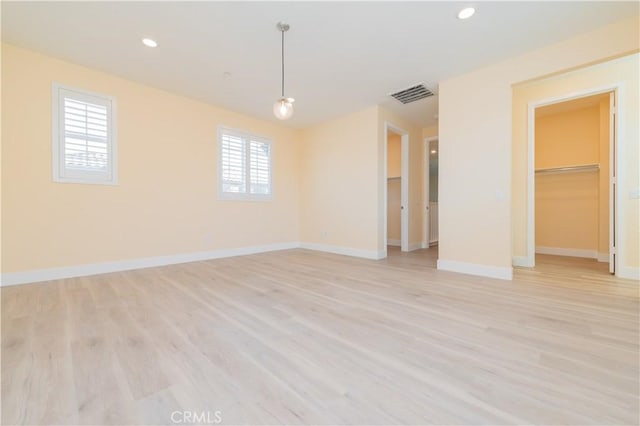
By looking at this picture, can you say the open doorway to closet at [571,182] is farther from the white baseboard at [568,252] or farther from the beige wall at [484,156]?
the beige wall at [484,156]

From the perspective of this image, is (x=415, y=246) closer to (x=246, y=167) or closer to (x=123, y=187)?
(x=246, y=167)

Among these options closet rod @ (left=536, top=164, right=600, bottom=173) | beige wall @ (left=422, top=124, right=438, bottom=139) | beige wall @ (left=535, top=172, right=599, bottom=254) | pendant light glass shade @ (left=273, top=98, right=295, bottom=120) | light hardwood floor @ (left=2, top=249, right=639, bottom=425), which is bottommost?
light hardwood floor @ (left=2, top=249, right=639, bottom=425)

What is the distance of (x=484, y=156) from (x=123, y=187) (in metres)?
5.23

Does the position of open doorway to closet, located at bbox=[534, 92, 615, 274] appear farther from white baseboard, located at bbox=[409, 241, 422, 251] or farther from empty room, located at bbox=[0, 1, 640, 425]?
white baseboard, located at bbox=[409, 241, 422, 251]

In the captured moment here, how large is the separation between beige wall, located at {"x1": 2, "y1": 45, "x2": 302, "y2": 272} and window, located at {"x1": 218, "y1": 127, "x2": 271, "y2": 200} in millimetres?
162

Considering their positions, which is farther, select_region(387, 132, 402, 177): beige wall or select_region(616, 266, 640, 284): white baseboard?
select_region(387, 132, 402, 177): beige wall

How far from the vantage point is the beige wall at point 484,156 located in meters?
3.06

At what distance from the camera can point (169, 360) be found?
1.40m

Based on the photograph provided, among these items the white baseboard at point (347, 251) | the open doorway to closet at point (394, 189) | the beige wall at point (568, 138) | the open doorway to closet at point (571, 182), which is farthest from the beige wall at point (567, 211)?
the white baseboard at point (347, 251)

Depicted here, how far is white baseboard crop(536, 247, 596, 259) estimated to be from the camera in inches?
176

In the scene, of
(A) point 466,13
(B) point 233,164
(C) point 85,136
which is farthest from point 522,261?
(C) point 85,136

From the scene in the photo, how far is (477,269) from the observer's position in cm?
335

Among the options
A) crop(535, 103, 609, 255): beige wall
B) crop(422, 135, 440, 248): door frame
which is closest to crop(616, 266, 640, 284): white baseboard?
crop(535, 103, 609, 255): beige wall
